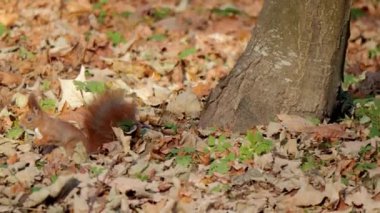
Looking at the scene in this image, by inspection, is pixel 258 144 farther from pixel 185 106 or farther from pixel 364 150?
pixel 185 106

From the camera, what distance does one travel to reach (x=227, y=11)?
892 centimetres

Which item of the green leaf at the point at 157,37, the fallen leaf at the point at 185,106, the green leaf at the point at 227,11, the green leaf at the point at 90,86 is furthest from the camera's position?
the green leaf at the point at 227,11

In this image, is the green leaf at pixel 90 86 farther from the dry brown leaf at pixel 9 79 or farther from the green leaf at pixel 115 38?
the green leaf at pixel 115 38

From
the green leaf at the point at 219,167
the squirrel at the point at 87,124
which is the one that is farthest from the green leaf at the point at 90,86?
the green leaf at the point at 219,167

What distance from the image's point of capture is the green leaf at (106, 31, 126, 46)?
7461mm

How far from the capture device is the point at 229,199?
4406 millimetres

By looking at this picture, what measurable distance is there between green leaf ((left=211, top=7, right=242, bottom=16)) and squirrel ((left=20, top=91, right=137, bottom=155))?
13.3ft

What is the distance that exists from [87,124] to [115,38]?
277 cm

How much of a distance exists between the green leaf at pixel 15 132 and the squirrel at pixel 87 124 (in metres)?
0.24

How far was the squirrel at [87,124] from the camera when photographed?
15.6ft

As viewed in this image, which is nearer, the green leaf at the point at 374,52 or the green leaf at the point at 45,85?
the green leaf at the point at 45,85

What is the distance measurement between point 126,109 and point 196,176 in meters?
0.68

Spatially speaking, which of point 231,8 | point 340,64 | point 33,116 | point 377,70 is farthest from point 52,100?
point 231,8

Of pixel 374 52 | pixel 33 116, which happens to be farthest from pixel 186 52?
pixel 33 116
